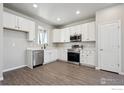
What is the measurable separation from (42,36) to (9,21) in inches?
91.1

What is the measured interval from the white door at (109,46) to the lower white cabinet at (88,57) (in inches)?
16.2

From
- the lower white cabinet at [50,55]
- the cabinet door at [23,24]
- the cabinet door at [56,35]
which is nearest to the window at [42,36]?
the cabinet door at [56,35]

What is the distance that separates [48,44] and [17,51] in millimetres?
2290

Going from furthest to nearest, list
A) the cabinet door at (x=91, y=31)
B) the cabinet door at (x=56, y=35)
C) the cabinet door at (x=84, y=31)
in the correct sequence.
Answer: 1. the cabinet door at (x=56, y=35)
2. the cabinet door at (x=84, y=31)
3. the cabinet door at (x=91, y=31)

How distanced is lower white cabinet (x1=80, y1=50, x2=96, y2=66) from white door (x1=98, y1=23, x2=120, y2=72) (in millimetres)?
411

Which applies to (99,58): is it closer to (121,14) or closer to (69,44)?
(121,14)

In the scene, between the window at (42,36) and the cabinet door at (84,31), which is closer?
the cabinet door at (84,31)

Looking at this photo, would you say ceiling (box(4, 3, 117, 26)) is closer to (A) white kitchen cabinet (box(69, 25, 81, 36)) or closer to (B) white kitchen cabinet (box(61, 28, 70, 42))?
(A) white kitchen cabinet (box(69, 25, 81, 36))

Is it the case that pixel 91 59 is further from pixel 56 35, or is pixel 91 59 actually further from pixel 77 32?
pixel 56 35

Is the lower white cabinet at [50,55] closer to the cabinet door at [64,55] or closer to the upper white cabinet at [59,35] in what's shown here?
the cabinet door at [64,55]

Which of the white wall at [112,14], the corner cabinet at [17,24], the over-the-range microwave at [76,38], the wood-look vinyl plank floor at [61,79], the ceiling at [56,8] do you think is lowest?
the wood-look vinyl plank floor at [61,79]

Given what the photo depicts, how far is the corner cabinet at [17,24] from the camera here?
2889 millimetres

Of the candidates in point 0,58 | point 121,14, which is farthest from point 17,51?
point 121,14

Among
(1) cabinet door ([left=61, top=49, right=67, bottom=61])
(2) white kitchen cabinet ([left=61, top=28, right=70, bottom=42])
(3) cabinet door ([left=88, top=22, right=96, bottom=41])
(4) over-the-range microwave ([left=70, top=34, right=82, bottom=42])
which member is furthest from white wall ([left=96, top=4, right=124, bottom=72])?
(1) cabinet door ([left=61, top=49, right=67, bottom=61])
